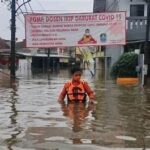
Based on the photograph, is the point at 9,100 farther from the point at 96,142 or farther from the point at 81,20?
the point at 81,20

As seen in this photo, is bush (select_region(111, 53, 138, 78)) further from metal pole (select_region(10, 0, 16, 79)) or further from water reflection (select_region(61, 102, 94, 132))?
water reflection (select_region(61, 102, 94, 132))

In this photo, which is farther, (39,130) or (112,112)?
(112,112)

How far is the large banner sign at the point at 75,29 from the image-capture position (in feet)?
98.5

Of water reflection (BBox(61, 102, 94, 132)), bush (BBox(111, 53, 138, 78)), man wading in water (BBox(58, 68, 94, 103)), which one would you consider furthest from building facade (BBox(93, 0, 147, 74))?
water reflection (BBox(61, 102, 94, 132))

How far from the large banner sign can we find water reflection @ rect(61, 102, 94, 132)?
1565 centimetres

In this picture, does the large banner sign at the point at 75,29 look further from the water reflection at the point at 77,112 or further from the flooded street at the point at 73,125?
the water reflection at the point at 77,112

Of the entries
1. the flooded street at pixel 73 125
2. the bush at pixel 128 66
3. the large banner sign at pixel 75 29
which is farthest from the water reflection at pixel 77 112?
the bush at pixel 128 66

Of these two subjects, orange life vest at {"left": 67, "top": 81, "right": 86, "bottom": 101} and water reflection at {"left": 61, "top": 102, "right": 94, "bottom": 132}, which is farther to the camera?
orange life vest at {"left": 67, "top": 81, "right": 86, "bottom": 101}

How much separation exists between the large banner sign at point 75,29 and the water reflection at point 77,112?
15647 millimetres

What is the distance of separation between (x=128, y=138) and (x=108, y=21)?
21.6m

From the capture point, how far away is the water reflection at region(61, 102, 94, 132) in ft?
34.5

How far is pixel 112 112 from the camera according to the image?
13133mm

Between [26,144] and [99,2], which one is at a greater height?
[99,2]

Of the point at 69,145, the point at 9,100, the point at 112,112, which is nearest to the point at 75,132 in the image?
the point at 69,145
